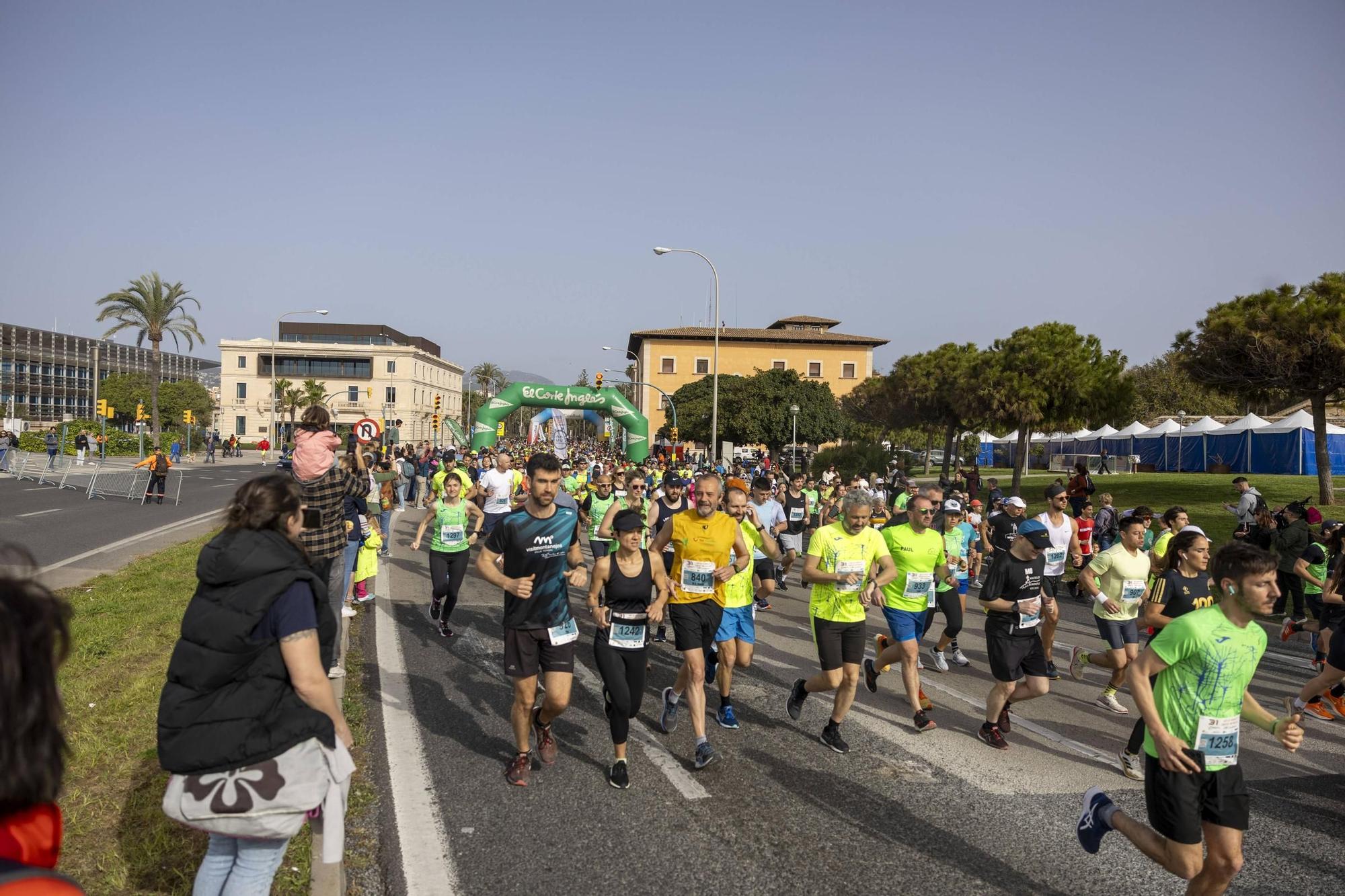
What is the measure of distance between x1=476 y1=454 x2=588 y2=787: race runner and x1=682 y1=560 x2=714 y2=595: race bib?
1.06 meters

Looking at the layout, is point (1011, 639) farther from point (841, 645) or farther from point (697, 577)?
point (697, 577)

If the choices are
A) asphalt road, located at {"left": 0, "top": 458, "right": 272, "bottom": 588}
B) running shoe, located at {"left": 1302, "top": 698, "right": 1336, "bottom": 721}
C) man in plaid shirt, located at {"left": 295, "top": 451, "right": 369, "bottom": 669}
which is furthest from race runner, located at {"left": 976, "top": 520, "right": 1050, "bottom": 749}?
asphalt road, located at {"left": 0, "top": 458, "right": 272, "bottom": 588}

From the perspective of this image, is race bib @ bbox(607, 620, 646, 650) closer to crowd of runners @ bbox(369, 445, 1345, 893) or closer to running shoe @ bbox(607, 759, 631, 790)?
crowd of runners @ bbox(369, 445, 1345, 893)

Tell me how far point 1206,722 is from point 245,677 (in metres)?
3.75

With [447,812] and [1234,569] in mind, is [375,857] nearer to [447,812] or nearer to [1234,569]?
[447,812]

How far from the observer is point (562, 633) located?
221 inches

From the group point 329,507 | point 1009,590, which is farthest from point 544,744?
point 1009,590

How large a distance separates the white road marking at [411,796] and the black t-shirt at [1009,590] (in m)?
4.05

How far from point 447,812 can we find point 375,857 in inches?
22.8

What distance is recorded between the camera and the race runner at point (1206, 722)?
12.0 ft

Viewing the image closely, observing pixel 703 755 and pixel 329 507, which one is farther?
pixel 329 507

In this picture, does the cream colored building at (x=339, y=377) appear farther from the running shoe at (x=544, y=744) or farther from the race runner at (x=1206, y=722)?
the race runner at (x=1206, y=722)

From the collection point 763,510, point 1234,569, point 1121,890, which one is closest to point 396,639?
point 763,510

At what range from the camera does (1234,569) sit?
3812mm
